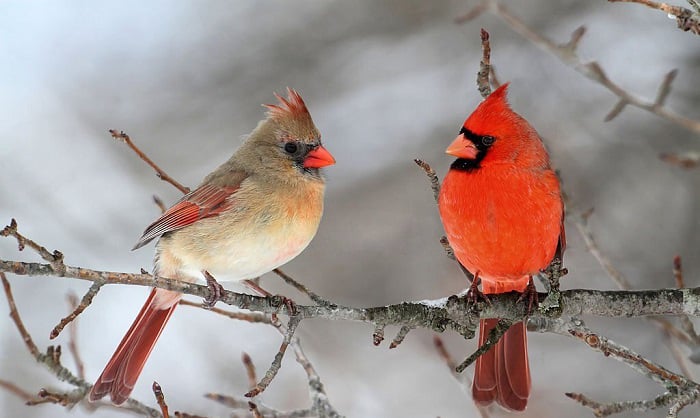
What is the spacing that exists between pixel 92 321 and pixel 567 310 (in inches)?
158

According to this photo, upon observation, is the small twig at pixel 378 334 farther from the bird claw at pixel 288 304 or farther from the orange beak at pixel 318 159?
the orange beak at pixel 318 159

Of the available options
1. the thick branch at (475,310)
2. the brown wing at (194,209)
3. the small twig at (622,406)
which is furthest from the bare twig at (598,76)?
the brown wing at (194,209)

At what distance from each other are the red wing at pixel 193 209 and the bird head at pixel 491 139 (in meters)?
0.90

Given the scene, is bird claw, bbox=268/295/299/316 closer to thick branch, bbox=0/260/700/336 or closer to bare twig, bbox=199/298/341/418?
thick branch, bbox=0/260/700/336

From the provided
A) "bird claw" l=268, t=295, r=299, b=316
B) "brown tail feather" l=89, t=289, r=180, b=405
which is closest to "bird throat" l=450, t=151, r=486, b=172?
"bird claw" l=268, t=295, r=299, b=316

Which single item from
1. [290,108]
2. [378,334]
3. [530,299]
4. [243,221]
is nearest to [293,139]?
[290,108]

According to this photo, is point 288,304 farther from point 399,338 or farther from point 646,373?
point 646,373

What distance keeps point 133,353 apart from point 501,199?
1524 millimetres

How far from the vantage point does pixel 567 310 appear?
9.16 ft

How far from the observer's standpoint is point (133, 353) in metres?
3.21

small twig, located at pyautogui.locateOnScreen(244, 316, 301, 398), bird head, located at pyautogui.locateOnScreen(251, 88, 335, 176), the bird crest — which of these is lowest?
small twig, located at pyautogui.locateOnScreen(244, 316, 301, 398)

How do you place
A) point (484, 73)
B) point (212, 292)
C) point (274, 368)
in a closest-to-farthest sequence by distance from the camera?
point (274, 368) < point (212, 292) < point (484, 73)

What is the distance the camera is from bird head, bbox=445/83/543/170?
9.64ft

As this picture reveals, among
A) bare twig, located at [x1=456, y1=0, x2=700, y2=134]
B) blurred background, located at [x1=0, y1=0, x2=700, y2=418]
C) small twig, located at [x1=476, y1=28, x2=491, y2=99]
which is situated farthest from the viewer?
blurred background, located at [x1=0, y1=0, x2=700, y2=418]
